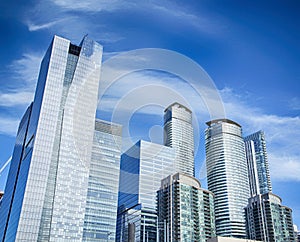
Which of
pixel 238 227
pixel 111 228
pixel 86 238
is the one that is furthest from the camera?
pixel 238 227

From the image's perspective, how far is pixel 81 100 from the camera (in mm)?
82562

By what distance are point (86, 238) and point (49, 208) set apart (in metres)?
15.5

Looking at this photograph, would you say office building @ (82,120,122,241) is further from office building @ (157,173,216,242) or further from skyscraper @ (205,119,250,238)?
skyscraper @ (205,119,250,238)

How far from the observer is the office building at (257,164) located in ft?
496

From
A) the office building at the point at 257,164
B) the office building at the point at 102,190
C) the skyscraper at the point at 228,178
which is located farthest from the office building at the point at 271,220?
the office building at the point at 257,164

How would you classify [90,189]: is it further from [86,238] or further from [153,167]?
[153,167]

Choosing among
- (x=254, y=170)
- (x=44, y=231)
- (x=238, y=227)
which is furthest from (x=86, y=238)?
(x=254, y=170)

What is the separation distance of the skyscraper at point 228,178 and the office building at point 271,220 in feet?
74.9

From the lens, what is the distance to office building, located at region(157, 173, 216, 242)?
79.8 metres

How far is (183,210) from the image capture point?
3211 inches

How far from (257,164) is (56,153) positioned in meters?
113

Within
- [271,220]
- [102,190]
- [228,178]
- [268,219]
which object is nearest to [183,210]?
[102,190]

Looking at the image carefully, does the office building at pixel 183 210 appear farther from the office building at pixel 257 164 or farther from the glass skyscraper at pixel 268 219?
the office building at pixel 257 164

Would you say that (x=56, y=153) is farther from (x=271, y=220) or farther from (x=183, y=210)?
(x=271, y=220)
